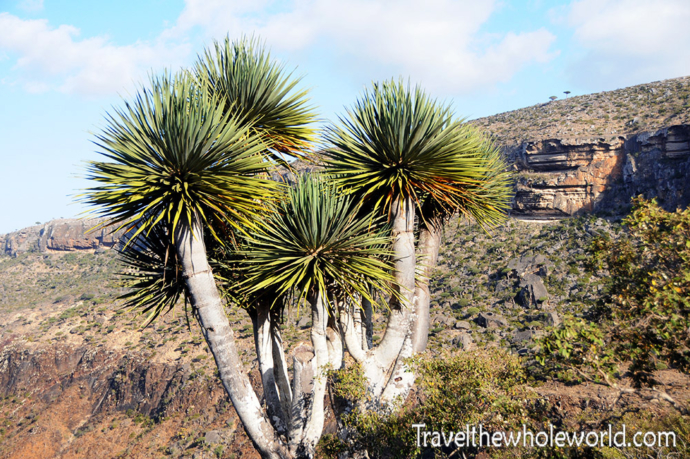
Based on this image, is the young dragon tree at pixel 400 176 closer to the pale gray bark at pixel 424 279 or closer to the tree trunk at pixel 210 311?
the pale gray bark at pixel 424 279

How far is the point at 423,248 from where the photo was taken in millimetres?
7375

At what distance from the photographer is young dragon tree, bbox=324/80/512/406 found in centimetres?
610

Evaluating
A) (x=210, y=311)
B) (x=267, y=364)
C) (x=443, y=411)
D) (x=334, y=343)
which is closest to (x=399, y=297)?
(x=334, y=343)

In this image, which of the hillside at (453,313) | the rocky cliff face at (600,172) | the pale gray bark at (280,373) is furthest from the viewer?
the rocky cliff face at (600,172)

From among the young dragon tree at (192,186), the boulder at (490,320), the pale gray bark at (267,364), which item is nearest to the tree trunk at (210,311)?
the young dragon tree at (192,186)

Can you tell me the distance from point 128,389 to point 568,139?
48135 millimetres

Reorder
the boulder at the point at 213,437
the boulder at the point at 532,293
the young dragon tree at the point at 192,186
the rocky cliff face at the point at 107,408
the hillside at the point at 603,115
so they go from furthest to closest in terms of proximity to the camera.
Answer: the hillside at the point at 603,115 < the boulder at the point at 532,293 < the rocky cliff face at the point at 107,408 < the boulder at the point at 213,437 < the young dragon tree at the point at 192,186

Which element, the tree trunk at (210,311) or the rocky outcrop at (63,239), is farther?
the rocky outcrop at (63,239)

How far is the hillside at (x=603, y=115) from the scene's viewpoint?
43.9m

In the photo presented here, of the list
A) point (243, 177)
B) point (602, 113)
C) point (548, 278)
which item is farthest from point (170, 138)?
point (602, 113)

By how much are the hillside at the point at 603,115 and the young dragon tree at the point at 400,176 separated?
39.0 metres

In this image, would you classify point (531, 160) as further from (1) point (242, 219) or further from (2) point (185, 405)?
(1) point (242, 219)

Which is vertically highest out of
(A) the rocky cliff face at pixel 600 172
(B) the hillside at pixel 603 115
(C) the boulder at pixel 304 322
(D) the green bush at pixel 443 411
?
(B) the hillside at pixel 603 115

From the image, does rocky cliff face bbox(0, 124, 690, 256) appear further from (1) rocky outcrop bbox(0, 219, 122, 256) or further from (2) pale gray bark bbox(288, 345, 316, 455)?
(2) pale gray bark bbox(288, 345, 316, 455)
